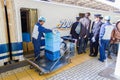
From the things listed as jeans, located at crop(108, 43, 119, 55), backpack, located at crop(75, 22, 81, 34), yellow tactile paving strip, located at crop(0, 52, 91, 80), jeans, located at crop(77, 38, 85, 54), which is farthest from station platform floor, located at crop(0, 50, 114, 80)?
backpack, located at crop(75, 22, 81, 34)

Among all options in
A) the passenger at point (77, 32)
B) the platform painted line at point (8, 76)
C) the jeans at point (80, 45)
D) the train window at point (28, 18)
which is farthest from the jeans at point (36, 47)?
the jeans at point (80, 45)

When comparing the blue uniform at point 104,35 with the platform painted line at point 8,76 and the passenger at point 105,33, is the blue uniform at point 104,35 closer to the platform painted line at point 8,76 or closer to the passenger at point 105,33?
the passenger at point 105,33

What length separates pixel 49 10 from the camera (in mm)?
3959

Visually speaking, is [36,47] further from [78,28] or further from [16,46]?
[78,28]

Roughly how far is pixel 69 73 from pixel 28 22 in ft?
6.89

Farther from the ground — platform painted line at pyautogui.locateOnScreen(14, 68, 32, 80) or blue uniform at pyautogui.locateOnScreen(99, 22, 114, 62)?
blue uniform at pyautogui.locateOnScreen(99, 22, 114, 62)

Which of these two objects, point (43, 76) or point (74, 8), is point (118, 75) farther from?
point (74, 8)

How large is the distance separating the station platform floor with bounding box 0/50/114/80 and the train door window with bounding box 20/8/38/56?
0.84 m

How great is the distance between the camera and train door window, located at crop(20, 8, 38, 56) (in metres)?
3.64

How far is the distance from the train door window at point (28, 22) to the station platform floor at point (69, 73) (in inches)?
33.1

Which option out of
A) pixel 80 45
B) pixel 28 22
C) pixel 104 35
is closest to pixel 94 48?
pixel 80 45

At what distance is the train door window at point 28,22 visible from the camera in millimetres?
3641

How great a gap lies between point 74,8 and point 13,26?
2.66m

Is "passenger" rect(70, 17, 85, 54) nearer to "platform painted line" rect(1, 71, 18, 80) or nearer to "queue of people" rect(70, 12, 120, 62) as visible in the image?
"queue of people" rect(70, 12, 120, 62)
